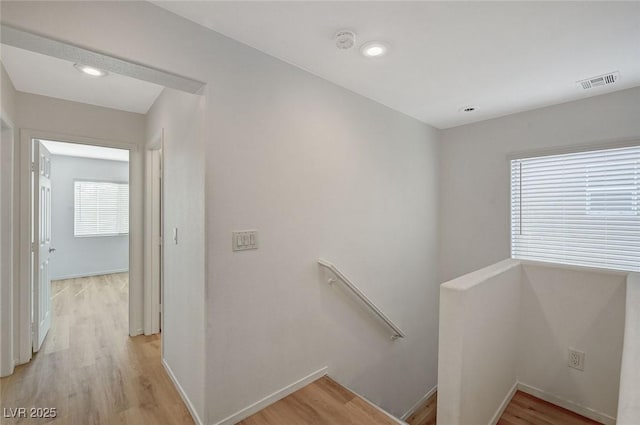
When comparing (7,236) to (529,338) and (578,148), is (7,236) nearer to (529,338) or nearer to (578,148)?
(529,338)

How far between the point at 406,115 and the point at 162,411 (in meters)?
3.50

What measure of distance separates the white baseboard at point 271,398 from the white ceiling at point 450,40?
2.36 m

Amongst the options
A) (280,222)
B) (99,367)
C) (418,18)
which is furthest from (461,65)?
(99,367)

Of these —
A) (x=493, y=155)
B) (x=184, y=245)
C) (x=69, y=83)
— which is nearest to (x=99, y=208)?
(x=69, y=83)

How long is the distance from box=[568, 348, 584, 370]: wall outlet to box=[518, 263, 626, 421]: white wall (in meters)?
0.02

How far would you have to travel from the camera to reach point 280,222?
1978 mm

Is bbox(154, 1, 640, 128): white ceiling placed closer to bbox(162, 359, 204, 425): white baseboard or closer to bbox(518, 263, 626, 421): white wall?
bbox(518, 263, 626, 421): white wall

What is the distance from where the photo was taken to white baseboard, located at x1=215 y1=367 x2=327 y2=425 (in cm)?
173

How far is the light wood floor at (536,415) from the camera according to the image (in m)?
2.10

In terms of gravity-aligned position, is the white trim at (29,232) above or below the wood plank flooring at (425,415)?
above

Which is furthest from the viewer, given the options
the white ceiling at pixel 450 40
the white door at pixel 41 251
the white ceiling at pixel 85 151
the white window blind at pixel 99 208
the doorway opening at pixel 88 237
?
the white window blind at pixel 99 208

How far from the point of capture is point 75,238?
5840mm

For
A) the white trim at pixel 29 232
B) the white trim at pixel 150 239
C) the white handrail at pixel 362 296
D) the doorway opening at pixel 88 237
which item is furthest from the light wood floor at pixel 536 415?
the doorway opening at pixel 88 237

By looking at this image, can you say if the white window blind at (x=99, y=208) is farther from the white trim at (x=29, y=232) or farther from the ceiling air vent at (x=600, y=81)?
the ceiling air vent at (x=600, y=81)
